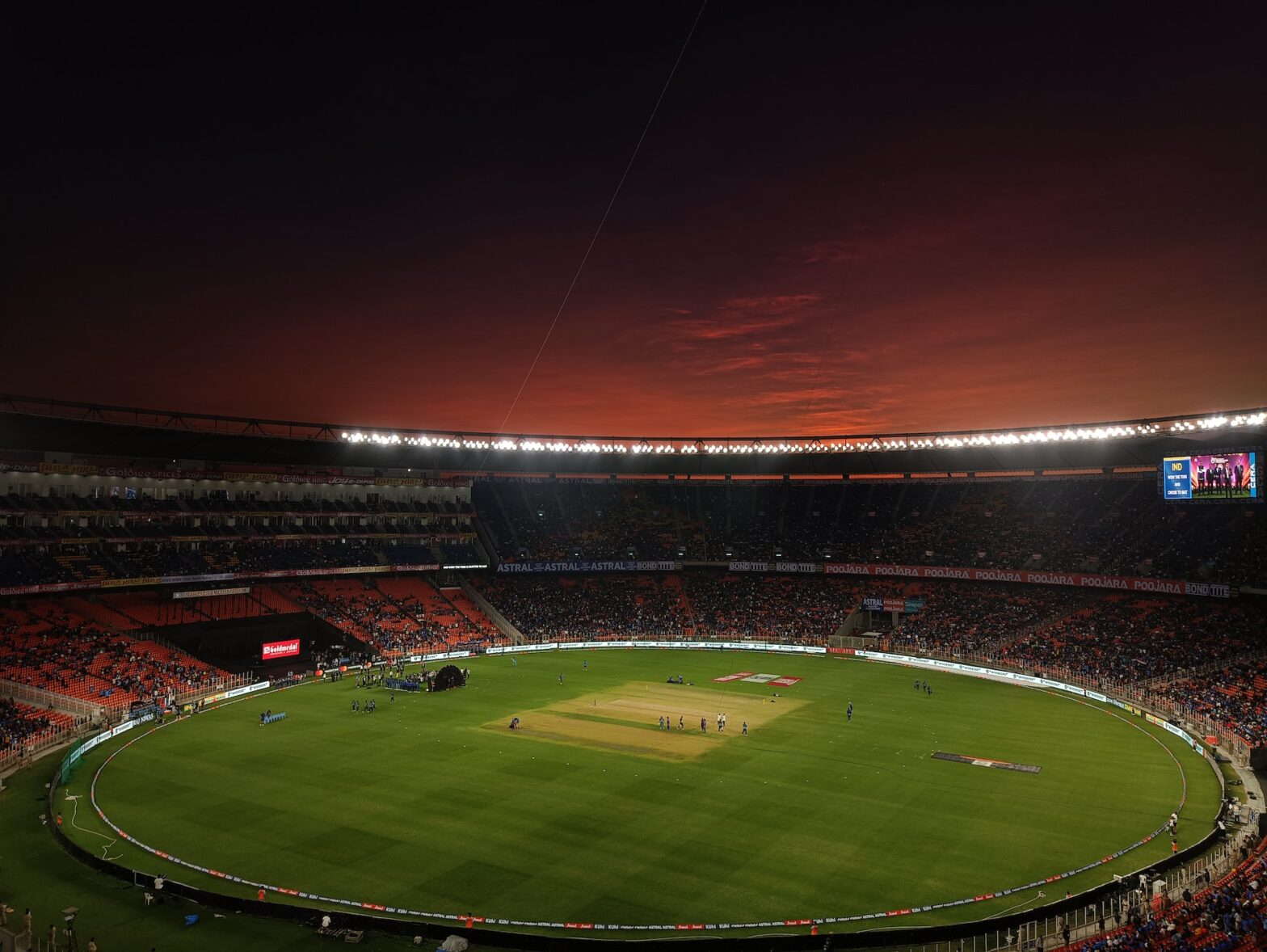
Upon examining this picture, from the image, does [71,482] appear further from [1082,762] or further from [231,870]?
[1082,762]

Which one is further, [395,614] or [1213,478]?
[395,614]

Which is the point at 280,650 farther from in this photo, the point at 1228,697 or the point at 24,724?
the point at 1228,697

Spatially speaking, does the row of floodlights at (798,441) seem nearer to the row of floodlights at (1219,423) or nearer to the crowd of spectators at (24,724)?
the row of floodlights at (1219,423)

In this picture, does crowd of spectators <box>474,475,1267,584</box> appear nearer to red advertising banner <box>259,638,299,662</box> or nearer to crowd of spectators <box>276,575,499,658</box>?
crowd of spectators <box>276,575,499,658</box>

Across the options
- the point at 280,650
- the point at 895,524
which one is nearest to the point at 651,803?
the point at 280,650

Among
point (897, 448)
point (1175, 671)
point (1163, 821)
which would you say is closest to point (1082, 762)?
point (1163, 821)

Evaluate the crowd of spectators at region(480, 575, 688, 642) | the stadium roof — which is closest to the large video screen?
the stadium roof

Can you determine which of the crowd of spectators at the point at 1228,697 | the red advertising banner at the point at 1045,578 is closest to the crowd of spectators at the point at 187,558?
the red advertising banner at the point at 1045,578
